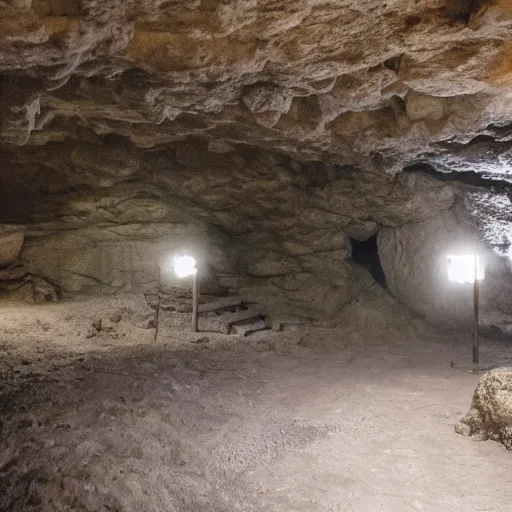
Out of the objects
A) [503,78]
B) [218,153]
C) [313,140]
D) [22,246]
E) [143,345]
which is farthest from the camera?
[22,246]

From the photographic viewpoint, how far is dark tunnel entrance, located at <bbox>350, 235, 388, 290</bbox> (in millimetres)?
14797

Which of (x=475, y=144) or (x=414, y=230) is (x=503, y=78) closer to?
(x=475, y=144)

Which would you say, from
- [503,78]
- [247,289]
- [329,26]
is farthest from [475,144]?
[247,289]

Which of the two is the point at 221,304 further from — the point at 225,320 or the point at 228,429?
the point at 228,429

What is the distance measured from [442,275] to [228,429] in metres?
8.76

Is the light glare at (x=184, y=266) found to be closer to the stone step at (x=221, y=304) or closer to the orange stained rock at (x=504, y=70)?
the stone step at (x=221, y=304)

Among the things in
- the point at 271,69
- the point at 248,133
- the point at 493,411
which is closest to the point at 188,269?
the point at 248,133

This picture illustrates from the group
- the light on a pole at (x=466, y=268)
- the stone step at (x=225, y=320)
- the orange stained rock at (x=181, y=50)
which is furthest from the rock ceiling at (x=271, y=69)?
the stone step at (x=225, y=320)

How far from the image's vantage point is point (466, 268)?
9.17 metres

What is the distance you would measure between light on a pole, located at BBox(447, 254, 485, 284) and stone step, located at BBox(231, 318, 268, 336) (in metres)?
4.83

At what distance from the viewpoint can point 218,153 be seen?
1191 centimetres

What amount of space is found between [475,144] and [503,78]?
319cm

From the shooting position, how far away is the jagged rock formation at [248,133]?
5.30m

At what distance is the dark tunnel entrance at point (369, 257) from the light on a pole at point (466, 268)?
5057mm
